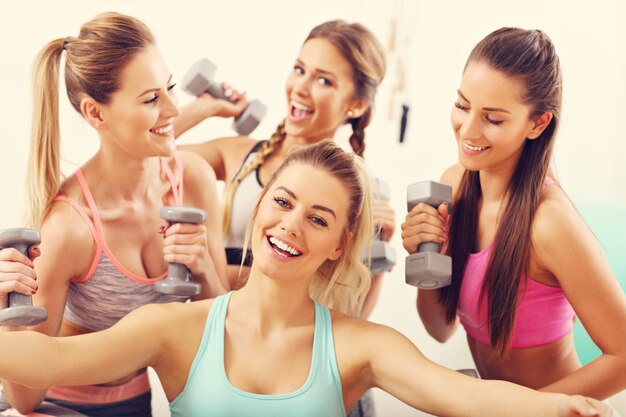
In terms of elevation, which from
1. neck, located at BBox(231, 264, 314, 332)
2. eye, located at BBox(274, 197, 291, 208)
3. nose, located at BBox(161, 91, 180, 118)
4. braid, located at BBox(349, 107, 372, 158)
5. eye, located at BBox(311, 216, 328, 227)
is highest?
nose, located at BBox(161, 91, 180, 118)

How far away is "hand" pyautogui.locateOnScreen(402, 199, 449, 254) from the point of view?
6.57 ft

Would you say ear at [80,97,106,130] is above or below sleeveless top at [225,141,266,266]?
above

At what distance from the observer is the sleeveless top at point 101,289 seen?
1975 mm

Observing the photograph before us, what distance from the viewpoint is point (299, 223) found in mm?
1785

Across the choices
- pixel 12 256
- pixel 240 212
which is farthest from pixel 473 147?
pixel 12 256

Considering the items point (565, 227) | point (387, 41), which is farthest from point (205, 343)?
point (387, 41)

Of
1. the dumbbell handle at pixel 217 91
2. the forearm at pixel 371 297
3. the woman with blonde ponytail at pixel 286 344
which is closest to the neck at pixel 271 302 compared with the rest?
the woman with blonde ponytail at pixel 286 344

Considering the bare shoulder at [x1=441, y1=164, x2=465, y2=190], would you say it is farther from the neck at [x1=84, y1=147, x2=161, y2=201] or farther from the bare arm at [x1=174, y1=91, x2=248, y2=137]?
the neck at [x1=84, y1=147, x2=161, y2=201]

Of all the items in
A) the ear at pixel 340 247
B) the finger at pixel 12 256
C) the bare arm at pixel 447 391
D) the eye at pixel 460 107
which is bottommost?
the bare arm at pixel 447 391

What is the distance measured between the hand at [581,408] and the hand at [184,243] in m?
0.85

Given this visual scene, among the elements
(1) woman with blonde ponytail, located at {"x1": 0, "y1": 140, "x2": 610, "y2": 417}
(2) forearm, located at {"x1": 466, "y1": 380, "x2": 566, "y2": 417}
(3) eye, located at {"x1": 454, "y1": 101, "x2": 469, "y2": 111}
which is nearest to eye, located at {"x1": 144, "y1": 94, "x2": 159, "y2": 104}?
(1) woman with blonde ponytail, located at {"x1": 0, "y1": 140, "x2": 610, "y2": 417}

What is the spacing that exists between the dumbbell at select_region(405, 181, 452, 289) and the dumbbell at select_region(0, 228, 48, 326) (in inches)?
31.7

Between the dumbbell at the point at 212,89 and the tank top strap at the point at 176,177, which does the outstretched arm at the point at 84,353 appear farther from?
the dumbbell at the point at 212,89

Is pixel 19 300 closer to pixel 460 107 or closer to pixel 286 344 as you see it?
pixel 286 344
